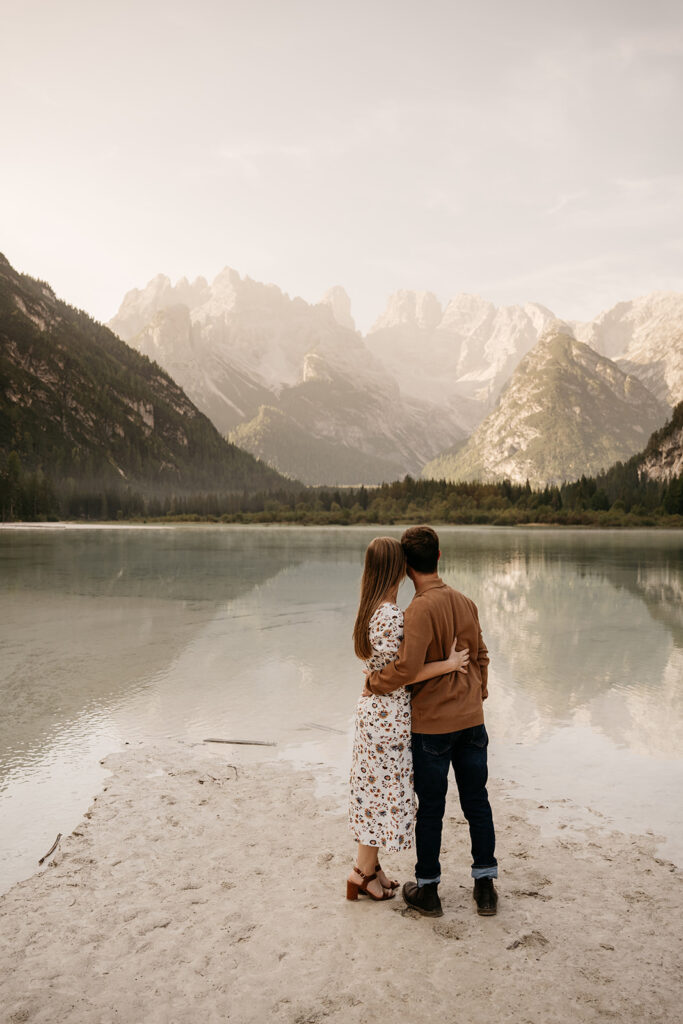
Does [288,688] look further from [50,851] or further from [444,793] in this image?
[444,793]

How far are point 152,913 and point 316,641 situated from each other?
1219 centimetres

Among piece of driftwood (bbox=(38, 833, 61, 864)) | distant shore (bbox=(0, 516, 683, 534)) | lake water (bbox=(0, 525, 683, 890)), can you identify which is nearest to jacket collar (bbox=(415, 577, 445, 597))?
lake water (bbox=(0, 525, 683, 890))

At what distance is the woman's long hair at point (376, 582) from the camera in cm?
562

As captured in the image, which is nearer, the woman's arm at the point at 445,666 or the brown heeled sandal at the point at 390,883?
the woman's arm at the point at 445,666

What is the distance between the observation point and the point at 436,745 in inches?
219

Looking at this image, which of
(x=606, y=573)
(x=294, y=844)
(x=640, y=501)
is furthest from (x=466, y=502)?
(x=294, y=844)

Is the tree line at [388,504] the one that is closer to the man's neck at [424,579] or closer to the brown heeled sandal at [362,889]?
the man's neck at [424,579]

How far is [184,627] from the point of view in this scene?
19344 millimetres

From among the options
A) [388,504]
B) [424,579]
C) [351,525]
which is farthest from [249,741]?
[388,504]

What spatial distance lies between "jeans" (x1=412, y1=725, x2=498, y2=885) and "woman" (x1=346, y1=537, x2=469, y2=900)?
11 centimetres

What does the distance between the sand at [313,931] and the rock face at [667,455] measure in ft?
631

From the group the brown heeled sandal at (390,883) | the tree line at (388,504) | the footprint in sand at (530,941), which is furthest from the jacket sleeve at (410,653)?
the tree line at (388,504)

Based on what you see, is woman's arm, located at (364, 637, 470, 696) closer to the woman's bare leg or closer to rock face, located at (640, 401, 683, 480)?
the woman's bare leg

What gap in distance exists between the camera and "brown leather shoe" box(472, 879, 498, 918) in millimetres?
5332
